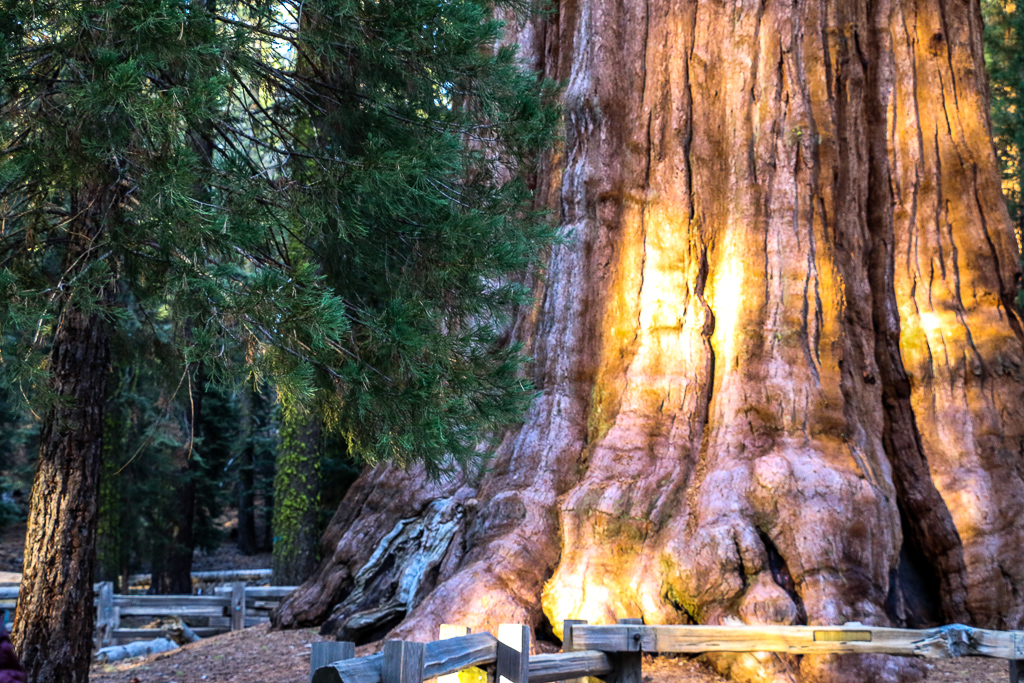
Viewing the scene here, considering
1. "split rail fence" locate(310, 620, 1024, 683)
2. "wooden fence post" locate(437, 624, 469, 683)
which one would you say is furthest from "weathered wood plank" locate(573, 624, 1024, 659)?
"wooden fence post" locate(437, 624, 469, 683)

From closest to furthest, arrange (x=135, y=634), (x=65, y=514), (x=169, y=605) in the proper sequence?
1. (x=65, y=514)
2. (x=135, y=634)
3. (x=169, y=605)

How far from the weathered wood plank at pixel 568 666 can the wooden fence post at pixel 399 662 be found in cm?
133

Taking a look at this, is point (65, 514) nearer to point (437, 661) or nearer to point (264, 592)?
point (437, 661)

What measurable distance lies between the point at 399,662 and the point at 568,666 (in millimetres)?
1779

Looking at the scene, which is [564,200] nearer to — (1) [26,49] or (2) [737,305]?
(2) [737,305]

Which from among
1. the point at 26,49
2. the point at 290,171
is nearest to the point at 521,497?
the point at 290,171

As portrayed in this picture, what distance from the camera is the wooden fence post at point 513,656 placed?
3844 millimetres

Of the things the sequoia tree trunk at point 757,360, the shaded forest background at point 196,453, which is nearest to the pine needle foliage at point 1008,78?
the shaded forest background at point 196,453

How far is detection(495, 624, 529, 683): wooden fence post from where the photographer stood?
12.6 feet

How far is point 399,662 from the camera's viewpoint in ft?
9.27

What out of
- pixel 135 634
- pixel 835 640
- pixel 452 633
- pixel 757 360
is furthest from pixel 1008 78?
pixel 135 634

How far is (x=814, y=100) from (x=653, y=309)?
2.41 meters

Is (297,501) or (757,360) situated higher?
(757,360)

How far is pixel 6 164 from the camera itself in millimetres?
4750
